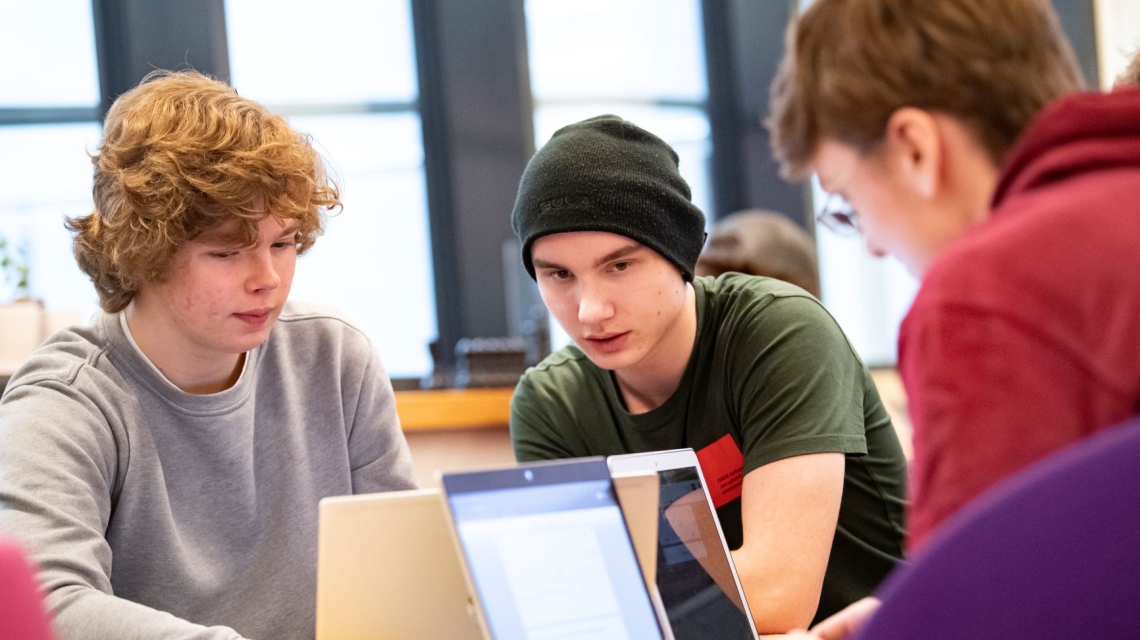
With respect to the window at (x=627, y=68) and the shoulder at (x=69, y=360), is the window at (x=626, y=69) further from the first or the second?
the shoulder at (x=69, y=360)

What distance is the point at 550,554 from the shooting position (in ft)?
3.44

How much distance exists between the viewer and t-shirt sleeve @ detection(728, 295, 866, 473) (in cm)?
152

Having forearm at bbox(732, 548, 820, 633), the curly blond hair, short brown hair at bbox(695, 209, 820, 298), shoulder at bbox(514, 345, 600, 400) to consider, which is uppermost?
the curly blond hair

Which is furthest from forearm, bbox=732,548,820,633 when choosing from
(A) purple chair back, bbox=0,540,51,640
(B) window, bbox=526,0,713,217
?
(B) window, bbox=526,0,713,217

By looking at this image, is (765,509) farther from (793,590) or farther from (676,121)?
(676,121)

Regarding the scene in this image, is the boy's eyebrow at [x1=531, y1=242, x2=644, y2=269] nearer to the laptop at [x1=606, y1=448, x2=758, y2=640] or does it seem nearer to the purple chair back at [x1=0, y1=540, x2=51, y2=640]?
the laptop at [x1=606, y1=448, x2=758, y2=640]

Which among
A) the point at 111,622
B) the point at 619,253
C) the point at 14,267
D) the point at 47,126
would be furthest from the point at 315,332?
the point at 47,126

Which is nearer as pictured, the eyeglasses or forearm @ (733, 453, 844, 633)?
the eyeglasses

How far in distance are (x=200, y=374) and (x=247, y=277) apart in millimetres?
193

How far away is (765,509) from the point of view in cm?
147

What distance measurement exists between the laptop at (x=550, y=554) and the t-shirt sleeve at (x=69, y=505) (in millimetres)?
347

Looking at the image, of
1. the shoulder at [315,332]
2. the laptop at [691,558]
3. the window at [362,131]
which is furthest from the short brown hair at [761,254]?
the window at [362,131]

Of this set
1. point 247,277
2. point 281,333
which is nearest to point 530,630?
point 247,277

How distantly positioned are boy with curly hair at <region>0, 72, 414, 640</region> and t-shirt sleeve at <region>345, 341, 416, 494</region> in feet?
0.25
